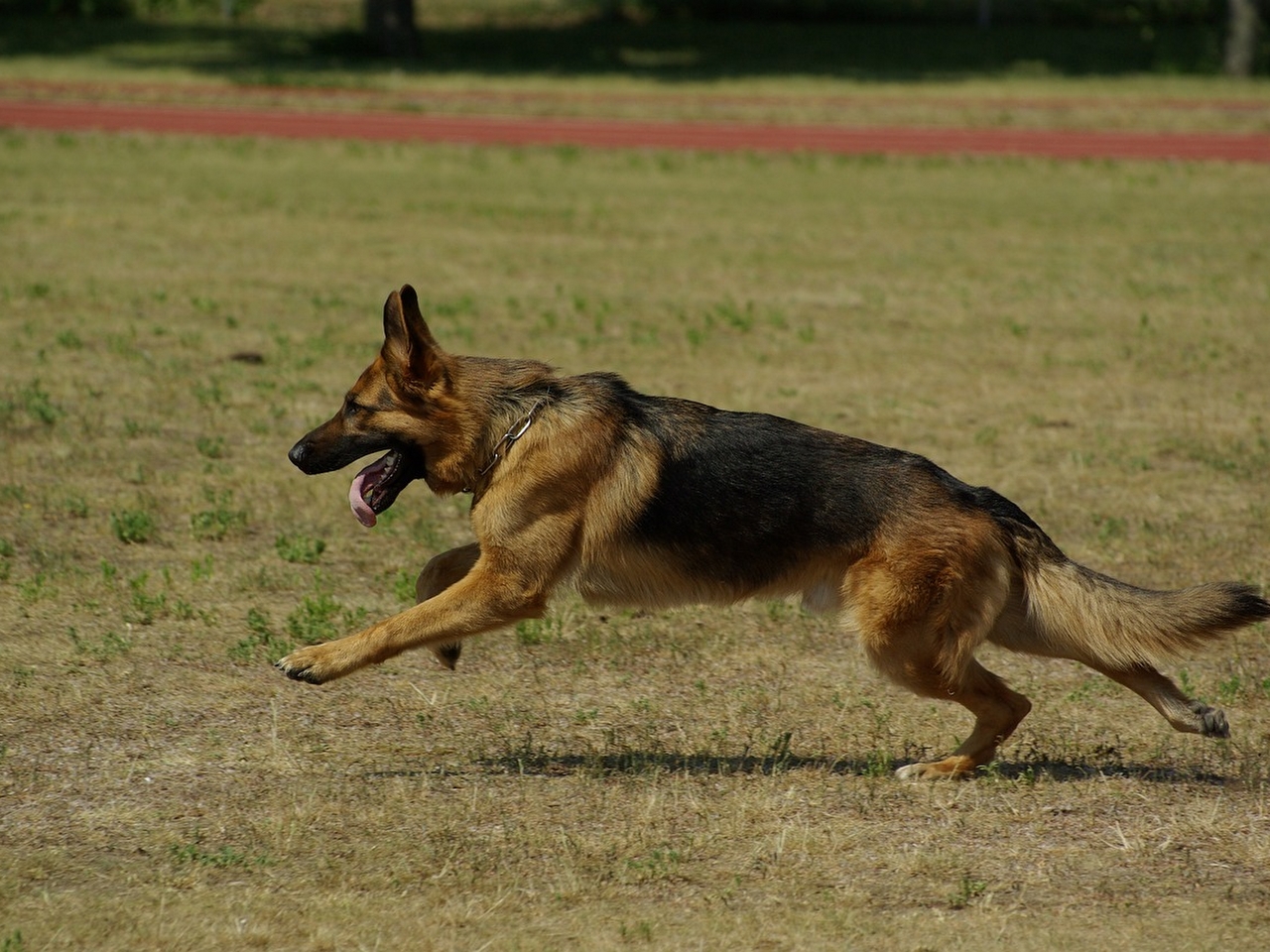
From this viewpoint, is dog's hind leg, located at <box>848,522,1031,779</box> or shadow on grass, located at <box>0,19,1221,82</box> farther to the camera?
shadow on grass, located at <box>0,19,1221,82</box>

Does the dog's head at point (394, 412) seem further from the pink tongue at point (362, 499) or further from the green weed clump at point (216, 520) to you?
the green weed clump at point (216, 520)

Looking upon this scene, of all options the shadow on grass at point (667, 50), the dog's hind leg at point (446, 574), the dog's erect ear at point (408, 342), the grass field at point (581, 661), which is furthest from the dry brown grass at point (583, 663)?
the shadow on grass at point (667, 50)

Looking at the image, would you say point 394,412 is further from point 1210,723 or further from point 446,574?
point 1210,723

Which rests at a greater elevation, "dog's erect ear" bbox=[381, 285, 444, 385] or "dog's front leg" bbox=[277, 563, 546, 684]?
"dog's erect ear" bbox=[381, 285, 444, 385]

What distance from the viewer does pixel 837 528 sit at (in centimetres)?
538

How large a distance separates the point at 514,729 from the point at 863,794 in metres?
1.32

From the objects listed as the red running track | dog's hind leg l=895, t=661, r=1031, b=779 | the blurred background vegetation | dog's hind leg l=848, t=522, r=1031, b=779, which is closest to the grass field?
dog's hind leg l=895, t=661, r=1031, b=779

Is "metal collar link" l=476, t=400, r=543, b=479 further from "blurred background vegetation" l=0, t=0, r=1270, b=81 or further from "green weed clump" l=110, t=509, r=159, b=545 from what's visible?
"blurred background vegetation" l=0, t=0, r=1270, b=81

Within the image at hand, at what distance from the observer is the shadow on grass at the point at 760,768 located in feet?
18.0

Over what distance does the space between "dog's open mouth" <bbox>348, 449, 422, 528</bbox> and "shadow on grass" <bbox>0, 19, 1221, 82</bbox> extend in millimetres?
27430

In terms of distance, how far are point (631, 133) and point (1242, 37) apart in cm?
1701

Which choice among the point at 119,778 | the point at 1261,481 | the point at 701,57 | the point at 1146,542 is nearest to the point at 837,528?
the point at 119,778

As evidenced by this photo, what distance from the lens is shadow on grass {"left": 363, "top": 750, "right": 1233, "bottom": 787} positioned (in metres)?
5.50

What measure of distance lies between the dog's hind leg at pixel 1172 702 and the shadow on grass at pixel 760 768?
17 centimetres
